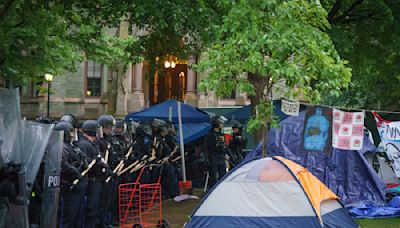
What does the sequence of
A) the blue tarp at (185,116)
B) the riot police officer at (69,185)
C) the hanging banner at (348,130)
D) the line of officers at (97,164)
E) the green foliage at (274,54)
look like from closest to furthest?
the green foliage at (274,54) < the riot police officer at (69,185) < the line of officers at (97,164) < the hanging banner at (348,130) < the blue tarp at (185,116)

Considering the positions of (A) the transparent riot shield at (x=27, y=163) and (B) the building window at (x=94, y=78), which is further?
(B) the building window at (x=94, y=78)

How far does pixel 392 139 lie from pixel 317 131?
3.23 metres

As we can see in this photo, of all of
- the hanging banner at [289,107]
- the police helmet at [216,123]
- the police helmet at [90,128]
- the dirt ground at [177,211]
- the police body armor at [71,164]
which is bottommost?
the dirt ground at [177,211]

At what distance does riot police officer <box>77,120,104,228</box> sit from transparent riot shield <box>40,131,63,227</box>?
4.44 feet

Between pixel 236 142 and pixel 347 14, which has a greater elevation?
pixel 347 14

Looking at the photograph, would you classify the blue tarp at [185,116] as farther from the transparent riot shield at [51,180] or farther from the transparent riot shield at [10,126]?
the transparent riot shield at [10,126]

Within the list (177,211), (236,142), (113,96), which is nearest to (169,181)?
(177,211)

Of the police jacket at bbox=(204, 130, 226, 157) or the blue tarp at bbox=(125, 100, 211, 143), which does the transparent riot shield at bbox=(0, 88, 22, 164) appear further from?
the blue tarp at bbox=(125, 100, 211, 143)

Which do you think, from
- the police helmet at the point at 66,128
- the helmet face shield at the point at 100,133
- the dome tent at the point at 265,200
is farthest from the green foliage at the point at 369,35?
the police helmet at the point at 66,128

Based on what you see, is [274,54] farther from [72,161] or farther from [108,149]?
[108,149]

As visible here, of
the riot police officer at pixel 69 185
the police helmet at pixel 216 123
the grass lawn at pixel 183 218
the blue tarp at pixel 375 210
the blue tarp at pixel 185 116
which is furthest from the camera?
the blue tarp at pixel 185 116

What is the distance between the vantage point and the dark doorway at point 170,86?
33156mm

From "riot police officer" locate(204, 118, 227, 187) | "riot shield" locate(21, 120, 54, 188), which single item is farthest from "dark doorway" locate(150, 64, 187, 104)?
"riot shield" locate(21, 120, 54, 188)

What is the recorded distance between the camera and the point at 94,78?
3406 cm
